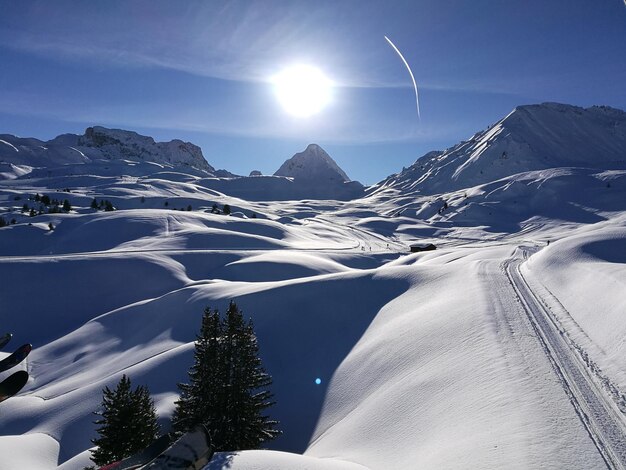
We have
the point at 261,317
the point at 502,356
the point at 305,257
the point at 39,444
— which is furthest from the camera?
the point at 305,257

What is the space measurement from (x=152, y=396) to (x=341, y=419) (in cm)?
1102

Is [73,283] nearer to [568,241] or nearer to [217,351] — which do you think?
[217,351]

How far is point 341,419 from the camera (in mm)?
16172

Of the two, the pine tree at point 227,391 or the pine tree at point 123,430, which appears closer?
the pine tree at point 123,430

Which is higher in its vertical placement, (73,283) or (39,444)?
(73,283)

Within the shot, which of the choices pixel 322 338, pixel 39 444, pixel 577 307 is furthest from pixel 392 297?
pixel 39 444

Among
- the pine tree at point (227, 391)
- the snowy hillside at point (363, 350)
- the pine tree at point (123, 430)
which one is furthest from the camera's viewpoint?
the pine tree at point (227, 391)

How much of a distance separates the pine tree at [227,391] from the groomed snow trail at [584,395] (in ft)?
36.7

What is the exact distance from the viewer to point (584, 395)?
34.5 feet

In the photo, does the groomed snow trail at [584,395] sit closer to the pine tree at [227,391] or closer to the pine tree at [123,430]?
the pine tree at [227,391]

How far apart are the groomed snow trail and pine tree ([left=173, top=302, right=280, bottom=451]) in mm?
Answer: 11178

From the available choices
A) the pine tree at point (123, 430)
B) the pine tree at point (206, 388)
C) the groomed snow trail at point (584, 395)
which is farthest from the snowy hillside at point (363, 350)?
the pine tree at point (206, 388)

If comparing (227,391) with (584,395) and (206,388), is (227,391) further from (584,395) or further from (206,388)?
(584,395)

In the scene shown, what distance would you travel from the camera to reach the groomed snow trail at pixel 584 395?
8.34 meters
